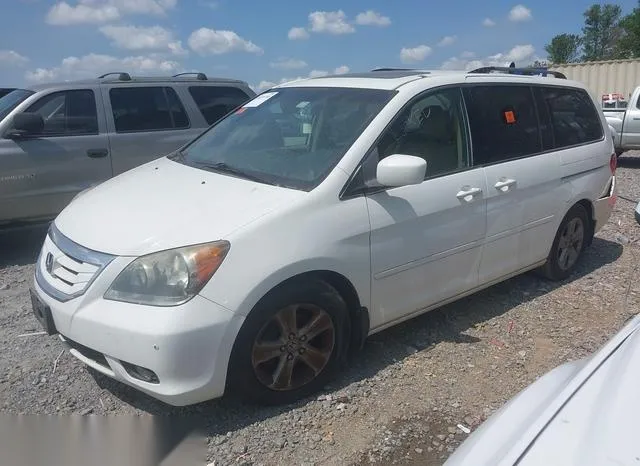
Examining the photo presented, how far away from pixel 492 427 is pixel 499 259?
262 cm

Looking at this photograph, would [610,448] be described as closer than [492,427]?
Yes

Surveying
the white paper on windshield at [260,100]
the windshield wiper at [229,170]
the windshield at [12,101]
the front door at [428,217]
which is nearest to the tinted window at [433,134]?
the front door at [428,217]

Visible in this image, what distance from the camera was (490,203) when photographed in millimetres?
4090

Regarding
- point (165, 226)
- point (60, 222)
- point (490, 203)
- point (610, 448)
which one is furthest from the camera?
point (490, 203)

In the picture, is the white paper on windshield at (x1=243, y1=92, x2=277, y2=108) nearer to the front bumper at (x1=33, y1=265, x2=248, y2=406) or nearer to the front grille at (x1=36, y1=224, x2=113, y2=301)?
the front grille at (x1=36, y1=224, x2=113, y2=301)

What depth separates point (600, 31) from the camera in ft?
206

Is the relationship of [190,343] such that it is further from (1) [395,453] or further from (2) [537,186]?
(2) [537,186]

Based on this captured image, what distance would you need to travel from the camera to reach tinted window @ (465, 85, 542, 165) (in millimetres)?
4152

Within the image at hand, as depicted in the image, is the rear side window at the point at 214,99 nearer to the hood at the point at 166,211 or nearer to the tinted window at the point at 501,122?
the hood at the point at 166,211

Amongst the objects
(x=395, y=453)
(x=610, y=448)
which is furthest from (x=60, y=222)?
(x=610, y=448)

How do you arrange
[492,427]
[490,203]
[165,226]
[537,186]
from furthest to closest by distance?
[537,186] < [490,203] < [165,226] < [492,427]

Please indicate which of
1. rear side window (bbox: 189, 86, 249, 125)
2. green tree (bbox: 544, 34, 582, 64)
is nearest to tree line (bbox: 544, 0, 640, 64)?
green tree (bbox: 544, 34, 582, 64)

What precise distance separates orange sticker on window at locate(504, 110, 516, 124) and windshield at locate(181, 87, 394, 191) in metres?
1.13

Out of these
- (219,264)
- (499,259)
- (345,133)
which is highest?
(345,133)
